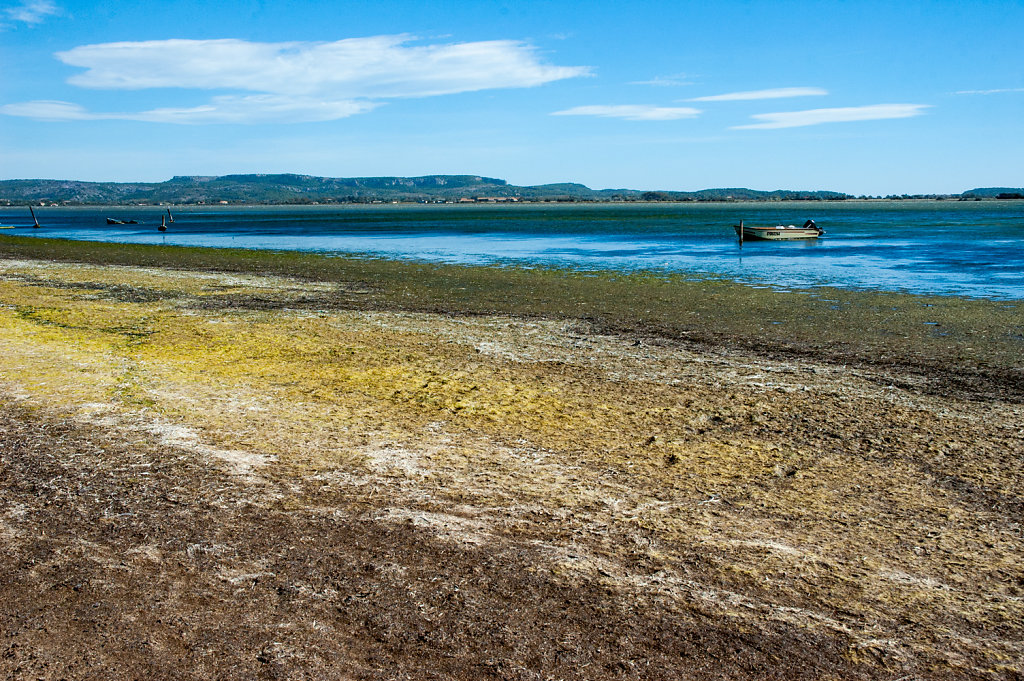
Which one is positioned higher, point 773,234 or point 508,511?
point 773,234

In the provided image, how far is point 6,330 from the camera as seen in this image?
1402cm

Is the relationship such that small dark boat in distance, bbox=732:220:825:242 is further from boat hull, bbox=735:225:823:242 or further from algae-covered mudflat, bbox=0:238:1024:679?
algae-covered mudflat, bbox=0:238:1024:679

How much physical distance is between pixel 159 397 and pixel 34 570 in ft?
14.4

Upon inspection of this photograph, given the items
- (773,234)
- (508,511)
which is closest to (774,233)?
(773,234)

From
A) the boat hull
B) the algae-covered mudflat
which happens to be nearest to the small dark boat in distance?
the boat hull

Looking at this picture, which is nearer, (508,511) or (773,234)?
(508,511)

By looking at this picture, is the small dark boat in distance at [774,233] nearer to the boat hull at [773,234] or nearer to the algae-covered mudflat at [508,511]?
the boat hull at [773,234]

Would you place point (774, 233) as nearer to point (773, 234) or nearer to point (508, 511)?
point (773, 234)

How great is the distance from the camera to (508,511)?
582 cm

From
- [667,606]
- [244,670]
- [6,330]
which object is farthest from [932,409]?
[6,330]

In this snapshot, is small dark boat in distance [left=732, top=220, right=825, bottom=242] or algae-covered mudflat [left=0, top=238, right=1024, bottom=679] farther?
small dark boat in distance [left=732, top=220, right=825, bottom=242]

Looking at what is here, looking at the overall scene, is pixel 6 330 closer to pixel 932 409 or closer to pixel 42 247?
pixel 932 409

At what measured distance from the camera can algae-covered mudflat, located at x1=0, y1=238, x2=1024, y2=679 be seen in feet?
13.7

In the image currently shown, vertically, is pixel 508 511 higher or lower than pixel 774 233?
lower
